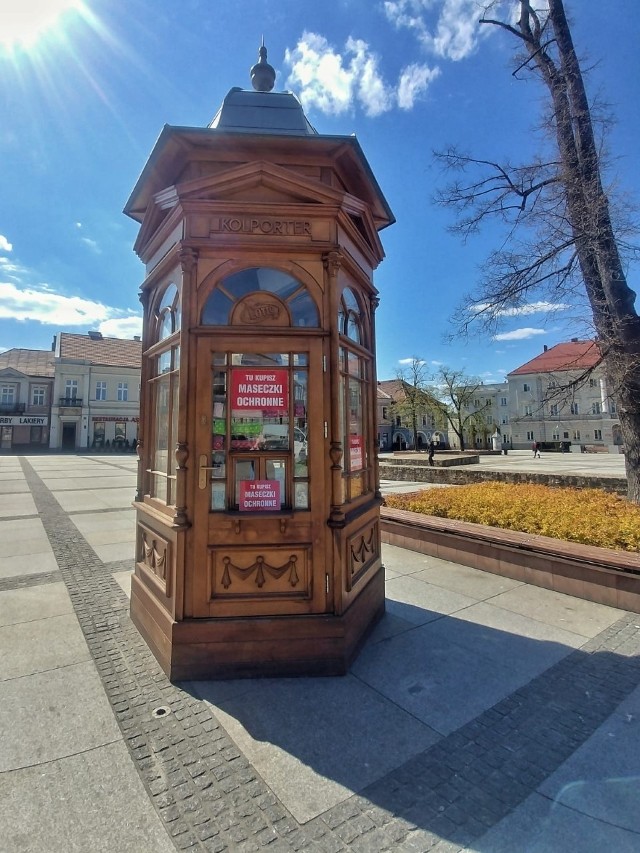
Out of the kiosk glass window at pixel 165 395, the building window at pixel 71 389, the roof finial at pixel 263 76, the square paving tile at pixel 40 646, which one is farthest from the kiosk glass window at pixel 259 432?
the building window at pixel 71 389

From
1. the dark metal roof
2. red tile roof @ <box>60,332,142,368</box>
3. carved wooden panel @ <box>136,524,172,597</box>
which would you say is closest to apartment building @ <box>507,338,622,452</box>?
red tile roof @ <box>60,332,142,368</box>

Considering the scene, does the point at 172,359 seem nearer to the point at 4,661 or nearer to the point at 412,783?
the point at 4,661

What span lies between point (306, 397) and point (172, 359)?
1342 mm

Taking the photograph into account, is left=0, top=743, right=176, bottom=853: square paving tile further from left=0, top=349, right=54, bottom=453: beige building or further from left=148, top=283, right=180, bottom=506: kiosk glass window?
left=0, top=349, right=54, bottom=453: beige building

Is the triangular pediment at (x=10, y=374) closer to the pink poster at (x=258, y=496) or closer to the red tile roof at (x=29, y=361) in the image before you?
the red tile roof at (x=29, y=361)

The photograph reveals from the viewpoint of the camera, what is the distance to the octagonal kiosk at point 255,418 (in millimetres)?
3340

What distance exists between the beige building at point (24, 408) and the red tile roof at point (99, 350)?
3804 mm

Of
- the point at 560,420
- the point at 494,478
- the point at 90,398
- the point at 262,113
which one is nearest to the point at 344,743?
the point at 262,113

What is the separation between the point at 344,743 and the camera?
2.60 metres

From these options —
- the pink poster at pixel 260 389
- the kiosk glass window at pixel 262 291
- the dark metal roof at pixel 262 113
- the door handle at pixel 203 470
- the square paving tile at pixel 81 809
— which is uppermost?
the dark metal roof at pixel 262 113

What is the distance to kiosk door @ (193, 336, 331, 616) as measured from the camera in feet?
11.0

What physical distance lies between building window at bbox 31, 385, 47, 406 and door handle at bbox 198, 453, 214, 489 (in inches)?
2141

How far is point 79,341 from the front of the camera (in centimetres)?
5162

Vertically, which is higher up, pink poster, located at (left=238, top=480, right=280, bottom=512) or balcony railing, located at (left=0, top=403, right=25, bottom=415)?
balcony railing, located at (left=0, top=403, right=25, bottom=415)
